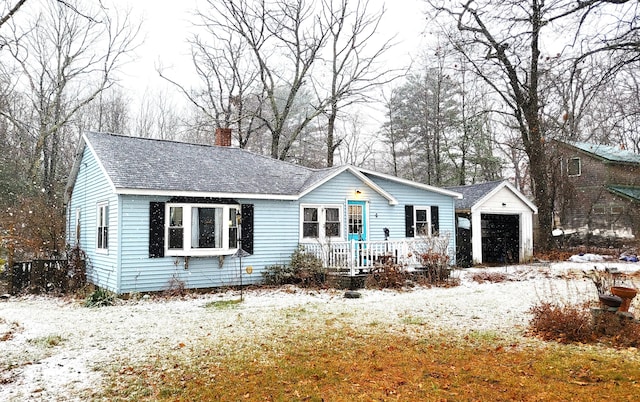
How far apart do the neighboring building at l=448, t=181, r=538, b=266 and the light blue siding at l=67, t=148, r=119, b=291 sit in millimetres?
12722

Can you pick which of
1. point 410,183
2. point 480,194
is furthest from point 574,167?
point 410,183

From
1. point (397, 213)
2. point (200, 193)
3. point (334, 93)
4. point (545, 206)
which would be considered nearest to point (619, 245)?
point (545, 206)

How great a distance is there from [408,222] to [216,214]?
7002mm

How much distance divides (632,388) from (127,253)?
10.3 metres

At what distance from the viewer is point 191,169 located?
42.4ft

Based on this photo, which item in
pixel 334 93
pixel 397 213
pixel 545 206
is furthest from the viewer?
pixel 334 93

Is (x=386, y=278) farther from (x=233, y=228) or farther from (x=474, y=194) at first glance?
(x=474, y=194)

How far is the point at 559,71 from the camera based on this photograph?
24.7 ft

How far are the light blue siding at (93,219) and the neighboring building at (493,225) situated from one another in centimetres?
1272

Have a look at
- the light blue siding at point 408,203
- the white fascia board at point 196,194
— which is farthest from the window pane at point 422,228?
the white fascia board at point 196,194

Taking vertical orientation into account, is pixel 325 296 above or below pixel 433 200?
below

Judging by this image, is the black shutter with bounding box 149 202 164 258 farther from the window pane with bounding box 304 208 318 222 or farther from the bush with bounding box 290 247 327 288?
the window pane with bounding box 304 208 318 222

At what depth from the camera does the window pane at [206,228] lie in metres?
12.0

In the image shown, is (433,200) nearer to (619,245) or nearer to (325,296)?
(325,296)
